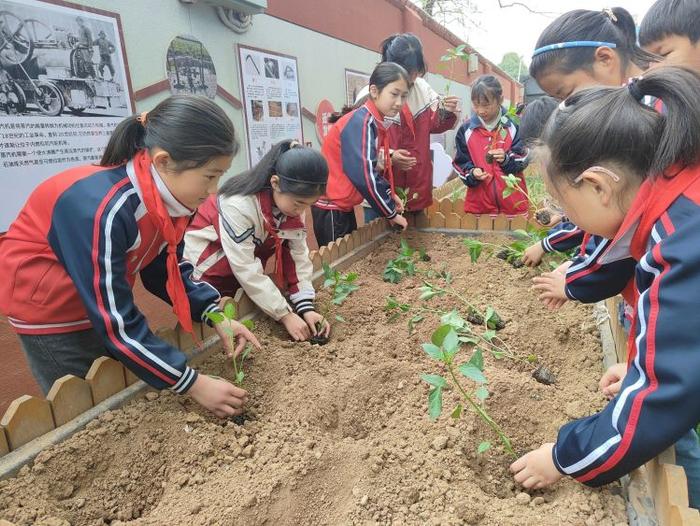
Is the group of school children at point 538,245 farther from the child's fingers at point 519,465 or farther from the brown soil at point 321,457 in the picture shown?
the brown soil at point 321,457

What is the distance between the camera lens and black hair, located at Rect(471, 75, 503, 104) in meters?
3.90

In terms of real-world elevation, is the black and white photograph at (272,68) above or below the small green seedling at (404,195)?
above

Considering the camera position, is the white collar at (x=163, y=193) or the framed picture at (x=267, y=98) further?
the framed picture at (x=267, y=98)

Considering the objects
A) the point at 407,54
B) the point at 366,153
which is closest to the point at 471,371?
the point at 366,153

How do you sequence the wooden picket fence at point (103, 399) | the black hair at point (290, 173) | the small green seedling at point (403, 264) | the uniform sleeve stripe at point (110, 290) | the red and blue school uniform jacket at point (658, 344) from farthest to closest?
the small green seedling at point (403, 264), the black hair at point (290, 173), the uniform sleeve stripe at point (110, 290), the wooden picket fence at point (103, 399), the red and blue school uniform jacket at point (658, 344)

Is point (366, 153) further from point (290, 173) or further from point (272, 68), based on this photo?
point (272, 68)

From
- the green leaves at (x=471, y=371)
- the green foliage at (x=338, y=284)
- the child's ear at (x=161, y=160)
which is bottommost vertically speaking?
the green foliage at (x=338, y=284)

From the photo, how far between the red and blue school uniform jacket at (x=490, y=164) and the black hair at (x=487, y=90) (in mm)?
193

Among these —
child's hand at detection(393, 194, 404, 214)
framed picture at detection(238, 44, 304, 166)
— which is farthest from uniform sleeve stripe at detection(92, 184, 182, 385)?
framed picture at detection(238, 44, 304, 166)

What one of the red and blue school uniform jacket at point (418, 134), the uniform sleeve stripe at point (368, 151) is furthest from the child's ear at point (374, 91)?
the red and blue school uniform jacket at point (418, 134)

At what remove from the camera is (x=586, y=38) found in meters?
1.64

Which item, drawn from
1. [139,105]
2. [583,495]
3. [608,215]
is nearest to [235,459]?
[583,495]

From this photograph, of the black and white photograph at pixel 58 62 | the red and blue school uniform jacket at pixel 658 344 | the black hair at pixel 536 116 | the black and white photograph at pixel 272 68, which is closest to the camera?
the red and blue school uniform jacket at pixel 658 344

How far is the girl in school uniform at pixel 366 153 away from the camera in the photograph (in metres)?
3.06
